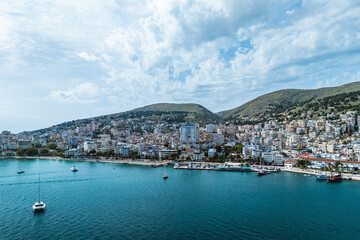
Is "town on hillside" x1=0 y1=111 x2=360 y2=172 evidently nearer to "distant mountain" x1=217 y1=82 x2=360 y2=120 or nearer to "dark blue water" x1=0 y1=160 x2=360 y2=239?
"distant mountain" x1=217 y1=82 x2=360 y2=120

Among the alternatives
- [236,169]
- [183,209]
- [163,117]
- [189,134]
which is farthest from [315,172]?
[163,117]

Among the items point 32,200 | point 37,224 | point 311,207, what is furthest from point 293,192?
point 32,200

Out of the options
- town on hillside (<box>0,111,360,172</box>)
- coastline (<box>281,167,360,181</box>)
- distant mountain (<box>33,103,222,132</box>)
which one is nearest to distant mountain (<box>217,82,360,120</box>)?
town on hillside (<box>0,111,360,172</box>)

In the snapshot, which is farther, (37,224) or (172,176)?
(172,176)

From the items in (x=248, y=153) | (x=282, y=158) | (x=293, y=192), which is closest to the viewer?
(x=293, y=192)

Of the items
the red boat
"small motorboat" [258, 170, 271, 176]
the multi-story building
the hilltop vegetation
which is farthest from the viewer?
the hilltop vegetation

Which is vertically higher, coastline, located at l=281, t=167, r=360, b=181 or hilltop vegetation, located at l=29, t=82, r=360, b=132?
hilltop vegetation, located at l=29, t=82, r=360, b=132

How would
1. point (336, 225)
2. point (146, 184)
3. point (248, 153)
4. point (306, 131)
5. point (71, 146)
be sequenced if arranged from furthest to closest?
point (71, 146) < point (306, 131) < point (248, 153) < point (146, 184) < point (336, 225)

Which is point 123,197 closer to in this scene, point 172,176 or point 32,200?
point 32,200
